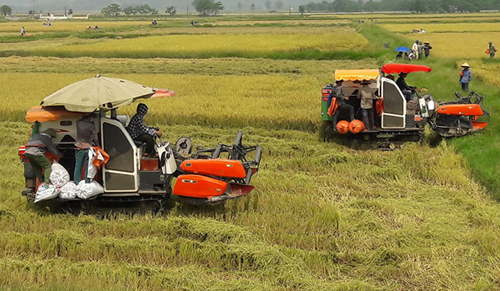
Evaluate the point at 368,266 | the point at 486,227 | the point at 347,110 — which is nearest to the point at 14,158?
the point at 347,110

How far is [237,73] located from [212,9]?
486 feet

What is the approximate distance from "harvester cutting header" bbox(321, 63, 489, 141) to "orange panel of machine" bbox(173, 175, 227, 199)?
4.65 meters

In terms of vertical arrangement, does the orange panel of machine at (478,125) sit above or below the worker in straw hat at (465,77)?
below

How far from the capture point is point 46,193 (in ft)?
23.7

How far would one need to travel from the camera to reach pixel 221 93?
55.6 feet

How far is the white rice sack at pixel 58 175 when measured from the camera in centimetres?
729

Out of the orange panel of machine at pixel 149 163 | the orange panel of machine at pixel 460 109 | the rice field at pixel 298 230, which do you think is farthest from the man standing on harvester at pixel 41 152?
the orange panel of machine at pixel 460 109

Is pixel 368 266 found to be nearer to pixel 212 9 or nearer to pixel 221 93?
pixel 221 93

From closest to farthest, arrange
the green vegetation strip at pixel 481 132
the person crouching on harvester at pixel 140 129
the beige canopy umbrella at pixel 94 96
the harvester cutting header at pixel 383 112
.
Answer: the beige canopy umbrella at pixel 94 96 < the person crouching on harvester at pixel 140 129 < the green vegetation strip at pixel 481 132 < the harvester cutting header at pixel 383 112

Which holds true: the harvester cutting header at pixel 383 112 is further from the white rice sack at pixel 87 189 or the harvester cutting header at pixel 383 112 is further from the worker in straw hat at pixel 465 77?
the white rice sack at pixel 87 189

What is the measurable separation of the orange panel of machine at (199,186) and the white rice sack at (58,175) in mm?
1591

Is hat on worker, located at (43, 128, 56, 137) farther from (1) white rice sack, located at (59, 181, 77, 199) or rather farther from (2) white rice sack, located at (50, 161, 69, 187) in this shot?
(1) white rice sack, located at (59, 181, 77, 199)

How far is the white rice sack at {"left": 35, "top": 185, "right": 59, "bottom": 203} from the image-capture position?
7215 mm

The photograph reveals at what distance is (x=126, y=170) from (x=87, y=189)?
0.60 metres
